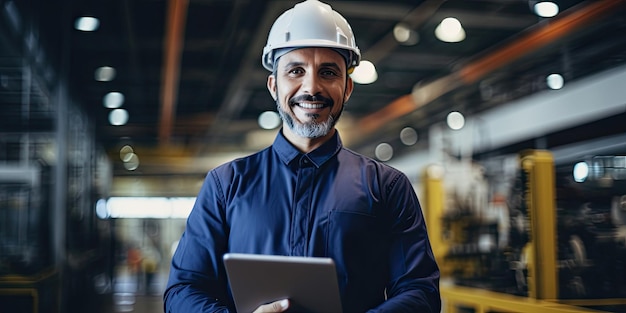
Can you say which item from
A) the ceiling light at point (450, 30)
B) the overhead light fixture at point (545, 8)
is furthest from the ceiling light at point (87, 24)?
the overhead light fixture at point (545, 8)

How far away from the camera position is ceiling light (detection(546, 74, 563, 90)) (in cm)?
532

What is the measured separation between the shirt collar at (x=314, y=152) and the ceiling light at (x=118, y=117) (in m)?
5.63

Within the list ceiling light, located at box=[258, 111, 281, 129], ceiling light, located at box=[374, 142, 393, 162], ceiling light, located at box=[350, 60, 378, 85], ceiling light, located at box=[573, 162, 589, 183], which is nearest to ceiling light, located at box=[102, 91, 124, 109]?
ceiling light, located at box=[258, 111, 281, 129]

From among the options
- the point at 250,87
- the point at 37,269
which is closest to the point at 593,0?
the point at 250,87

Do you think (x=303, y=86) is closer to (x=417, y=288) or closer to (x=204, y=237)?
(x=204, y=237)

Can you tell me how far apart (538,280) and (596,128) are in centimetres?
113

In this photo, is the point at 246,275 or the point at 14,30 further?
the point at 14,30

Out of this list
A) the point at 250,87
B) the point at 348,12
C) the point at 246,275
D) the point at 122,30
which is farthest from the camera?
the point at 250,87

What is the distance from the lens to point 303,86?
1.61 meters

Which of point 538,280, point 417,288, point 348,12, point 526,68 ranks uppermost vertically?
point 348,12

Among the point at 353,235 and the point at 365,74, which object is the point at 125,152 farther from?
the point at 353,235

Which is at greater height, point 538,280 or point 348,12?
point 348,12

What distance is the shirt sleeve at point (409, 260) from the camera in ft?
4.91

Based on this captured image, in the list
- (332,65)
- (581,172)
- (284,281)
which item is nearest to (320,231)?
(284,281)
